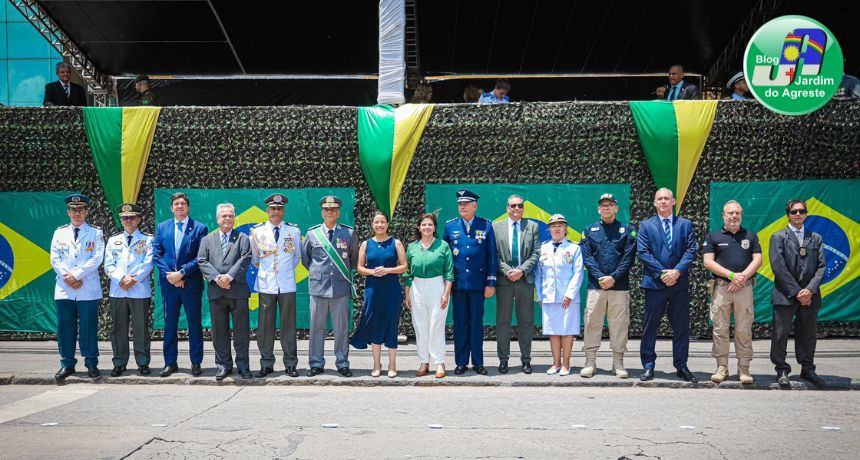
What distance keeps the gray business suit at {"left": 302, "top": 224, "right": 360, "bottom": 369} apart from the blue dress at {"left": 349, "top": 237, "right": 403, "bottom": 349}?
0.20 metres

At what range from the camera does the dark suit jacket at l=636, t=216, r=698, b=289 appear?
8.61 metres

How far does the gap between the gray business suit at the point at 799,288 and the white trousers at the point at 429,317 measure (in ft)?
11.0

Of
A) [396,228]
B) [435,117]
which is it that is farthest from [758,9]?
[396,228]

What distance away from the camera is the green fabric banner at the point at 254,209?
11539 mm

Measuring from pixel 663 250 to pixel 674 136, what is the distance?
3.07m

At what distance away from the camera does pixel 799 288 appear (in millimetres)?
8406

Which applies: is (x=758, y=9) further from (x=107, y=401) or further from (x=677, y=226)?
(x=107, y=401)

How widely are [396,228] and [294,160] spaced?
1698mm

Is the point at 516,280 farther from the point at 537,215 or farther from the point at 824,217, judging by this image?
the point at 824,217

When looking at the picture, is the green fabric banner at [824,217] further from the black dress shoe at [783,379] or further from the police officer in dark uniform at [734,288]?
the black dress shoe at [783,379]

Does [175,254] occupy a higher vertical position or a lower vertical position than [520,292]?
higher

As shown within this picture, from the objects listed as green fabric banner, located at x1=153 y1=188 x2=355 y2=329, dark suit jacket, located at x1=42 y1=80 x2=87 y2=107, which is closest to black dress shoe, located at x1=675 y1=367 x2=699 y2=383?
green fabric banner, located at x1=153 y1=188 x2=355 y2=329

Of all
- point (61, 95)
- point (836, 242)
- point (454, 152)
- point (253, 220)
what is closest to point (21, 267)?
point (61, 95)

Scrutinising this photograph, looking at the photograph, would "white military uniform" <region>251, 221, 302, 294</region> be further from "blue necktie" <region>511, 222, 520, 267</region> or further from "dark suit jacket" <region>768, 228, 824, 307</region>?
"dark suit jacket" <region>768, 228, 824, 307</region>
